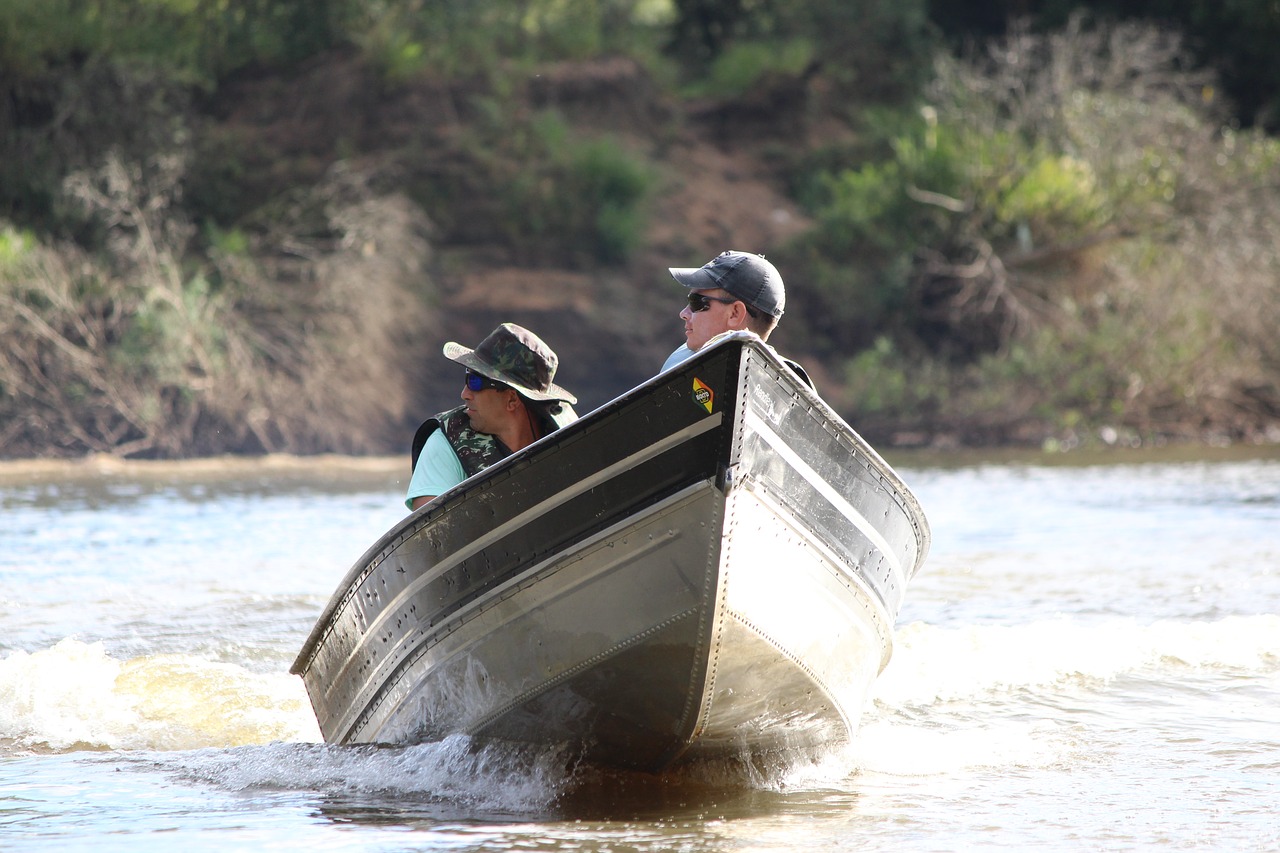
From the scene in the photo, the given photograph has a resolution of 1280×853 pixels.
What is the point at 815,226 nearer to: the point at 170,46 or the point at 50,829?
the point at 170,46

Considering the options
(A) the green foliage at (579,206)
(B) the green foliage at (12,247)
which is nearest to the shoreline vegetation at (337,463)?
(B) the green foliage at (12,247)

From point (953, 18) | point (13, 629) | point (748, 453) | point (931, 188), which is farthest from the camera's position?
point (953, 18)

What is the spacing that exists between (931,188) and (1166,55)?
4.51 meters

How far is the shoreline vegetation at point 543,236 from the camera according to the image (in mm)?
20281

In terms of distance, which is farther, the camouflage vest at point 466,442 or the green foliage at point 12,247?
the green foliage at point 12,247

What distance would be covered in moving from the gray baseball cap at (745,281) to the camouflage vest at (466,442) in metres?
0.89

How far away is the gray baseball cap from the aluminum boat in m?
0.64

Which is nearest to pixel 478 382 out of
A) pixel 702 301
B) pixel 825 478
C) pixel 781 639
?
pixel 702 301

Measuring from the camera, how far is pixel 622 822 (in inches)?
188

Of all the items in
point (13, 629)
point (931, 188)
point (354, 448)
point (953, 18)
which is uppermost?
point (953, 18)

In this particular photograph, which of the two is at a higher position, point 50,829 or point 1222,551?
point 1222,551

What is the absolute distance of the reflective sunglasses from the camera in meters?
5.38

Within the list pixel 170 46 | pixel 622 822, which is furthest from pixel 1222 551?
pixel 170 46

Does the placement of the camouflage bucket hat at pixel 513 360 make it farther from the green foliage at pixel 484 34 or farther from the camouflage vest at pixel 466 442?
the green foliage at pixel 484 34
